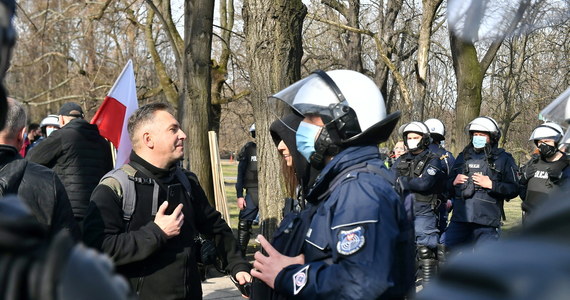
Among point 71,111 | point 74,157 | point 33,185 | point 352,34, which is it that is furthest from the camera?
point 352,34

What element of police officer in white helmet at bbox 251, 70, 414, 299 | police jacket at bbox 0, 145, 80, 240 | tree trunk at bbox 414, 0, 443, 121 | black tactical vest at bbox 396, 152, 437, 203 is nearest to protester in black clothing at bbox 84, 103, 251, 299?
police jacket at bbox 0, 145, 80, 240

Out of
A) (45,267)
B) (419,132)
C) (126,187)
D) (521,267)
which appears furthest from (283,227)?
(419,132)

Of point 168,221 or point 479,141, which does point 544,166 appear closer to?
point 479,141

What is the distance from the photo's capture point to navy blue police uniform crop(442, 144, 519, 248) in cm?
873

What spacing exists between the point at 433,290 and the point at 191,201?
3.41 metres

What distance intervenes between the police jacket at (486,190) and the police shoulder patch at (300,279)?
6.37 meters

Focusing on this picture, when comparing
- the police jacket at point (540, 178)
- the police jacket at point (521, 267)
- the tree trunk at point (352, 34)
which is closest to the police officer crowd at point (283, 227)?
the police jacket at point (521, 267)

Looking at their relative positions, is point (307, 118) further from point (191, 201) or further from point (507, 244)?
point (507, 244)

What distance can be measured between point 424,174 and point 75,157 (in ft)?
14.5

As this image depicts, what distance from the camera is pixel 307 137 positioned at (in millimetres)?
3166

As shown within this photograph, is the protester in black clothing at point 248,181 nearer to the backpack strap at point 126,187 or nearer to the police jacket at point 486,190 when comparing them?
the police jacket at point 486,190

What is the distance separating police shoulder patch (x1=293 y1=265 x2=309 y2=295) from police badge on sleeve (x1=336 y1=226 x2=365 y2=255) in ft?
0.61

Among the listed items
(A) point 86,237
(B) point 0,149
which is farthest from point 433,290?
(B) point 0,149

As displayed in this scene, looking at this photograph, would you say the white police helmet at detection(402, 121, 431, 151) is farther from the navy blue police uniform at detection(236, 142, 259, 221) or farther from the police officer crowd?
the police officer crowd
